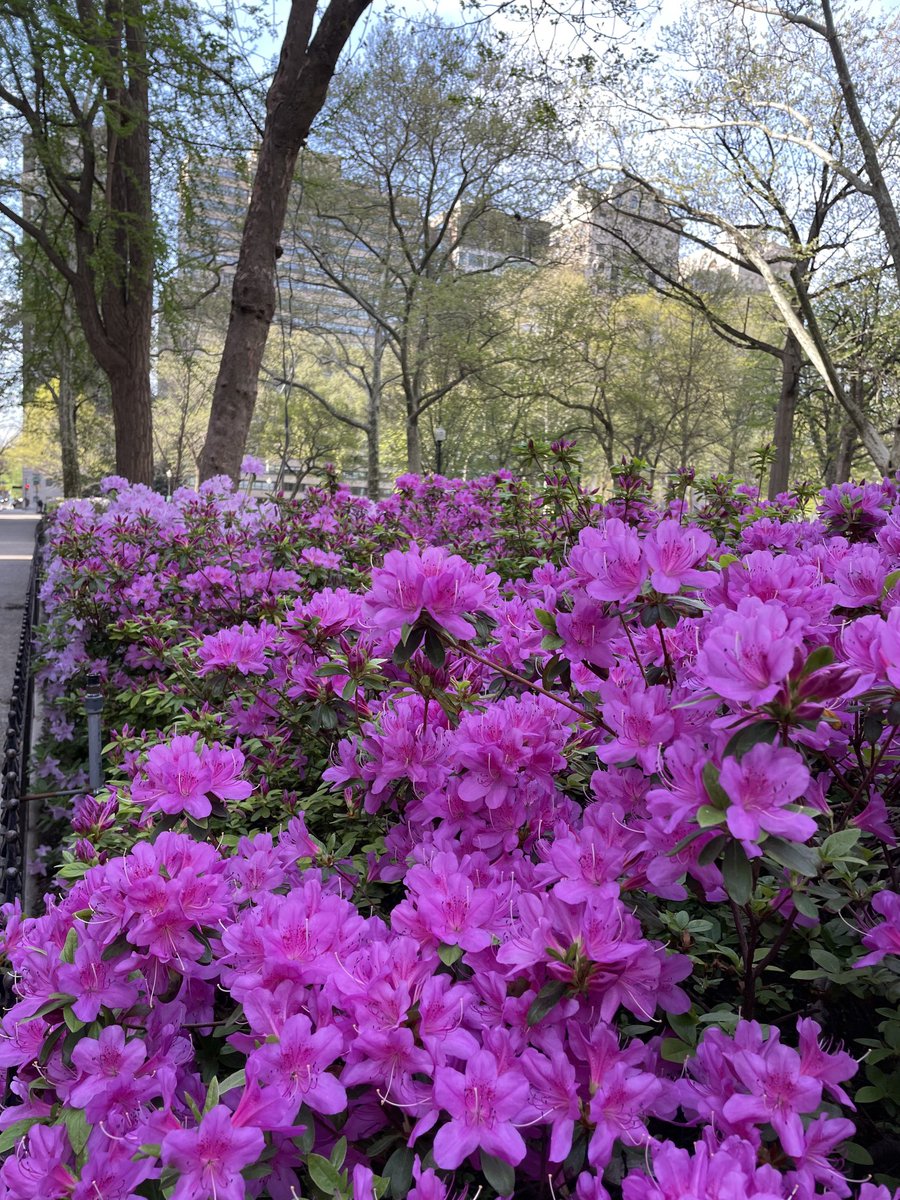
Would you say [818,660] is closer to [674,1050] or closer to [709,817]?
[709,817]

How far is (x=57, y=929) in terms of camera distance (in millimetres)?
1119

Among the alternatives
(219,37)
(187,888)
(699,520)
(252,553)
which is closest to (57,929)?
(187,888)

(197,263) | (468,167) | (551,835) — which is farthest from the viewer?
(468,167)

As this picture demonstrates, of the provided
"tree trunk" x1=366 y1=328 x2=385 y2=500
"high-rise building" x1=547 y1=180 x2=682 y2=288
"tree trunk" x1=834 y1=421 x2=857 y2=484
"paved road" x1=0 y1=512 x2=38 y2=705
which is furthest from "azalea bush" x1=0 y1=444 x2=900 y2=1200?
"tree trunk" x1=834 y1=421 x2=857 y2=484

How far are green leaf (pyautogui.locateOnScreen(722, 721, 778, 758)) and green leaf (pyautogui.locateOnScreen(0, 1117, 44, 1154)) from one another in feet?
2.96

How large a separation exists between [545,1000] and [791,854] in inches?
12.0

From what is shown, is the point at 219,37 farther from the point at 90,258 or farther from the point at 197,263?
the point at 197,263

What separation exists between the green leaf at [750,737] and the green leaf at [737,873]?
0.09 metres

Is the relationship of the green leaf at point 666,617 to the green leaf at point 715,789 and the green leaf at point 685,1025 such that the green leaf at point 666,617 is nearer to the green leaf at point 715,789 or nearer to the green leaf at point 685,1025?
the green leaf at point 715,789

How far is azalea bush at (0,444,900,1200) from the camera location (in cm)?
82

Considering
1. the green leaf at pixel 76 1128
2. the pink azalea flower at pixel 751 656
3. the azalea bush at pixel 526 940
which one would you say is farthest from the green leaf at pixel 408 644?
the green leaf at pixel 76 1128

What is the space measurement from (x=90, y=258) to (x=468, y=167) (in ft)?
48.2

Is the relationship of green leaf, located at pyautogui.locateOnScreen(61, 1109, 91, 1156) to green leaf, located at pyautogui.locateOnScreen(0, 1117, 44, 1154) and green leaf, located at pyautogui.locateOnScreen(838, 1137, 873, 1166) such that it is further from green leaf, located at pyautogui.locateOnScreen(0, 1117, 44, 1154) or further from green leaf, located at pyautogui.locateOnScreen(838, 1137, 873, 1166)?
green leaf, located at pyautogui.locateOnScreen(838, 1137, 873, 1166)

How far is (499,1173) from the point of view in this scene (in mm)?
784
